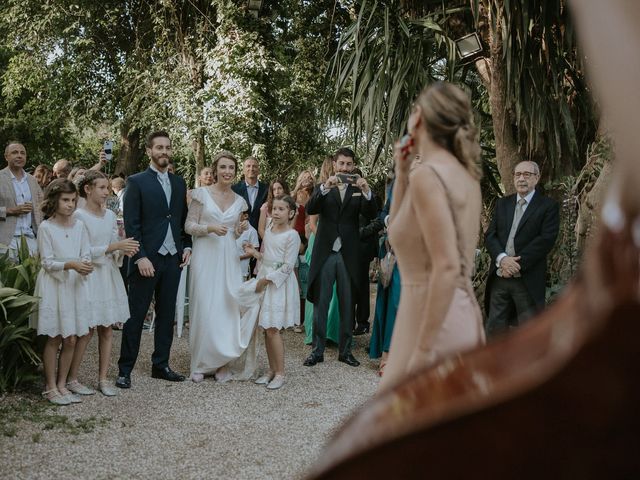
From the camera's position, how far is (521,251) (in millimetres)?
6043

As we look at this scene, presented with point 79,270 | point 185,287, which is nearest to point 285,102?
point 185,287

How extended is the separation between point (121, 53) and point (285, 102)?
15.3 feet

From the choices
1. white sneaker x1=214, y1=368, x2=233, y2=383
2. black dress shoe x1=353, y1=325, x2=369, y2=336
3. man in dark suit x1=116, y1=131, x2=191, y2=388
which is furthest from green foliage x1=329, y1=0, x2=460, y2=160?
white sneaker x1=214, y1=368, x2=233, y2=383

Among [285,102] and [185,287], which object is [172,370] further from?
[285,102]

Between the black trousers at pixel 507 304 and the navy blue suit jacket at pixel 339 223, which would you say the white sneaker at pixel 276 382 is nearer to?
the navy blue suit jacket at pixel 339 223

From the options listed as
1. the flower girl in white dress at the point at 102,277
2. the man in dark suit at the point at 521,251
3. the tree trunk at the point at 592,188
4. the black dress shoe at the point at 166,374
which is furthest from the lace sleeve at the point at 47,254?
the tree trunk at the point at 592,188

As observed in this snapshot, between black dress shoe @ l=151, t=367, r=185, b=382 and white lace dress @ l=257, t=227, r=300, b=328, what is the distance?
0.88 m

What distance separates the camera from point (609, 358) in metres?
0.41

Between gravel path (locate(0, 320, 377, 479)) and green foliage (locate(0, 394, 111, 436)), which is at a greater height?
green foliage (locate(0, 394, 111, 436))

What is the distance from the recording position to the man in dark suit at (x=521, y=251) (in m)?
6.00

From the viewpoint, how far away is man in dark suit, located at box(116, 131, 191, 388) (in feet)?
19.1

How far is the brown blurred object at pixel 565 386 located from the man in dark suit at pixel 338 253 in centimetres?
636

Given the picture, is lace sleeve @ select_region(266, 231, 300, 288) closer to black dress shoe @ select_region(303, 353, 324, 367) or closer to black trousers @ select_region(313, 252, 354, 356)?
black trousers @ select_region(313, 252, 354, 356)

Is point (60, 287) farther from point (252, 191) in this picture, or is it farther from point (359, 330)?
point (359, 330)
